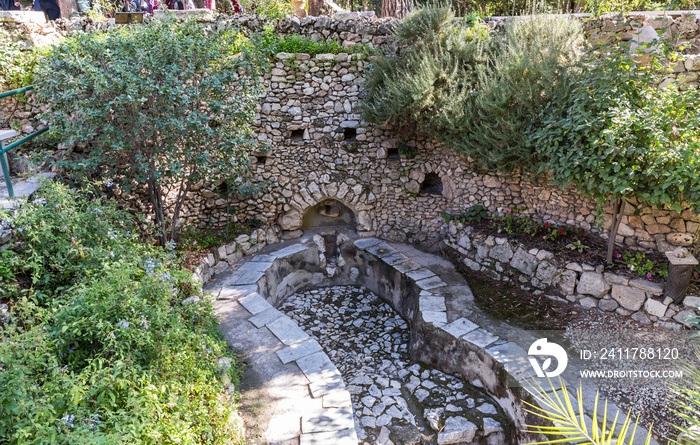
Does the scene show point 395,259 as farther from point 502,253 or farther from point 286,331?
point 286,331

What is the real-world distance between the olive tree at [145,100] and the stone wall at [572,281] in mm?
4380

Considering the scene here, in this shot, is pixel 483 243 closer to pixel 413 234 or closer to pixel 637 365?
pixel 413 234

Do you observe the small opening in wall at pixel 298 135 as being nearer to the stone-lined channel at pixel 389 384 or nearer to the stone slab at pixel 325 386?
the stone-lined channel at pixel 389 384

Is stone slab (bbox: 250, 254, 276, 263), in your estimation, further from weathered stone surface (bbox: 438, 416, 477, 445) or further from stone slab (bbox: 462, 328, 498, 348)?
weathered stone surface (bbox: 438, 416, 477, 445)

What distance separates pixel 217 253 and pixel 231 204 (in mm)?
1205

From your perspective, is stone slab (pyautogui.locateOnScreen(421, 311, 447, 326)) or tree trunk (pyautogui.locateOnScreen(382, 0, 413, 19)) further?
tree trunk (pyautogui.locateOnScreen(382, 0, 413, 19))

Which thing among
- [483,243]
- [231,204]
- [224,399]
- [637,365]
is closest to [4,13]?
[231,204]

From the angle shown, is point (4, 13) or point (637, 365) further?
point (4, 13)

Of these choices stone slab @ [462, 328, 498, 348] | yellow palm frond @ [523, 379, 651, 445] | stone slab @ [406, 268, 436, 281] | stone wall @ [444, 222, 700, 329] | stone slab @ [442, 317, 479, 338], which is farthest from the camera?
stone slab @ [406, 268, 436, 281]

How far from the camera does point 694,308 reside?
4691 millimetres

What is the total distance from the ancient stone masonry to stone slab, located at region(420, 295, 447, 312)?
6.78 ft

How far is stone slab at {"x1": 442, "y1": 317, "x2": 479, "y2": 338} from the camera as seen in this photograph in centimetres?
545

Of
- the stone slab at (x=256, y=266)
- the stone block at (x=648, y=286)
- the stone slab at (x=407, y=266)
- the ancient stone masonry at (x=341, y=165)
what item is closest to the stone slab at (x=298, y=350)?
the stone slab at (x=256, y=266)

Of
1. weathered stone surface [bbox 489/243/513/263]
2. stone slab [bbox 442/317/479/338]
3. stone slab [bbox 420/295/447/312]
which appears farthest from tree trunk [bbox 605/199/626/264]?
stone slab [bbox 420/295/447/312]
